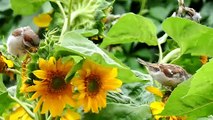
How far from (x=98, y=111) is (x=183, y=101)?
0.39 ft

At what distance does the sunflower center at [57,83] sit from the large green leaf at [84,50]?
0.04 meters

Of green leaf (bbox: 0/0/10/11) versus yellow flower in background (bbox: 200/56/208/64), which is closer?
yellow flower in background (bbox: 200/56/208/64)

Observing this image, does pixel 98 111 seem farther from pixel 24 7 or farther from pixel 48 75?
pixel 24 7

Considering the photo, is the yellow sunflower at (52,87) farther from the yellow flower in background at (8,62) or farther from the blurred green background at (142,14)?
the blurred green background at (142,14)

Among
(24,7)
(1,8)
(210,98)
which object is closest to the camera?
(210,98)

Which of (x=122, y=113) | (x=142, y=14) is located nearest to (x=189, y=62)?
(x=122, y=113)

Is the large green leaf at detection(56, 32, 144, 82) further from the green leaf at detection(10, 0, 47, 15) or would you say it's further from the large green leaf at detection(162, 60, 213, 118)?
the green leaf at detection(10, 0, 47, 15)

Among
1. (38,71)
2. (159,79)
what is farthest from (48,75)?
(159,79)

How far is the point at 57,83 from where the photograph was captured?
75 centimetres

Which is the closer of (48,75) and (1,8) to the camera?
(48,75)

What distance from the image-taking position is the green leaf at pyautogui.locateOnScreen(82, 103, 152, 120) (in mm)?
753

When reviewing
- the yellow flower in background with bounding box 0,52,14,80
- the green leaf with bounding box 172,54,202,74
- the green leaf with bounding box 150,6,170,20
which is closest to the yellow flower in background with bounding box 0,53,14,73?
the yellow flower in background with bounding box 0,52,14,80

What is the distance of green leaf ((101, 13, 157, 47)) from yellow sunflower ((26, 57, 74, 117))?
9 centimetres

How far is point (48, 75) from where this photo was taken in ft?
2.45
